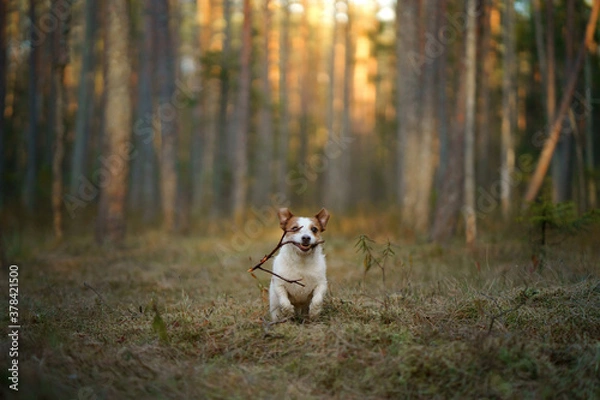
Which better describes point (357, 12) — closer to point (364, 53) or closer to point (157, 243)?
point (364, 53)

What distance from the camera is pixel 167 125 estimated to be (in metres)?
16.4

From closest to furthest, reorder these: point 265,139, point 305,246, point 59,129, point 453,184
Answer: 1. point 305,246
2. point 453,184
3. point 59,129
4. point 265,139

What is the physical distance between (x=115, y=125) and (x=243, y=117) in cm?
543

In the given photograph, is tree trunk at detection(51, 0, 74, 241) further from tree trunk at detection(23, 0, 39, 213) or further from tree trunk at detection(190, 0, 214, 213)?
tree trunk at detection(190, 0, 214, 213)

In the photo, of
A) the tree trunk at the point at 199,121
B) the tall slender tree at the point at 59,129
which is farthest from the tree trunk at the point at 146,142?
the tall slender tree at the point at 59,129

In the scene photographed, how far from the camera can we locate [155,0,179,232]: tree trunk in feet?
53.7

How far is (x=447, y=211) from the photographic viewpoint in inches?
462

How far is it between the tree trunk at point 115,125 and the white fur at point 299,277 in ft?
25.6

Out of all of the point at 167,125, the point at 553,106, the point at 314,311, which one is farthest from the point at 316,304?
the point at 167,125

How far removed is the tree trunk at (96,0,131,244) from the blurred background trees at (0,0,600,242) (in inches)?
1.3

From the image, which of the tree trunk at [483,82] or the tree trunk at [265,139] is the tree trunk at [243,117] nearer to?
the tree trunk at [483,82]

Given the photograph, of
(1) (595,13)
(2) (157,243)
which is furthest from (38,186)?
(1) (595,13)

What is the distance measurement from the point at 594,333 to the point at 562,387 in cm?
120

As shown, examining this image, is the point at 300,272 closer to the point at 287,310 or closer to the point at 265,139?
the point at 287,310
